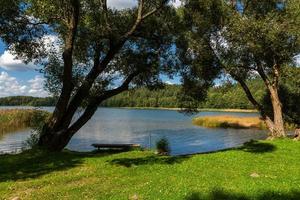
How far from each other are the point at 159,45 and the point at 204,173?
45.1 feet

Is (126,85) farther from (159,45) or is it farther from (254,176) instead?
(254,176)

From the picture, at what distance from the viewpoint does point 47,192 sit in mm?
15570

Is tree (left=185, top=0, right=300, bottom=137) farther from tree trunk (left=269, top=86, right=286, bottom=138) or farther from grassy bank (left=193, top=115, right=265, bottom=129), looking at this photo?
grassy bank (left=193, top=115, right=265, bottom=129)

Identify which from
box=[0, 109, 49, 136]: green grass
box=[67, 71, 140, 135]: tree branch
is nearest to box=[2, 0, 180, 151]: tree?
box=[67, 71, 140, 135]: tree branch

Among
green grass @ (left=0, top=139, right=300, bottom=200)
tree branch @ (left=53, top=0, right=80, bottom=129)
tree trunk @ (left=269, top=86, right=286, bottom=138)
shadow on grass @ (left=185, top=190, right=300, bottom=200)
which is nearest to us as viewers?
shadow on grass @ (left=185, top=190, right=300, bottom=200)

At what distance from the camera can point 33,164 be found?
21.7m

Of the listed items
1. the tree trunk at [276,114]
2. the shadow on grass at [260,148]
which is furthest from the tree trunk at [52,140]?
the tree trunk at [276,114]

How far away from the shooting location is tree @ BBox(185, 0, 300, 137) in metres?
30.3

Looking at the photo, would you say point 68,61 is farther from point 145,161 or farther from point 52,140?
point 145,161

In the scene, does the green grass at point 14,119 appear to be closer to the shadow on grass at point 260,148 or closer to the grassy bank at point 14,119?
the grassy bank at point 14,119

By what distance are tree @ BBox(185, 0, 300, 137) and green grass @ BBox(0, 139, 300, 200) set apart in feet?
30.4

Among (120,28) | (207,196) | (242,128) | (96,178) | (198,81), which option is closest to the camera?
(207,196)

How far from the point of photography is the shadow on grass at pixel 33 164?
19094 mm

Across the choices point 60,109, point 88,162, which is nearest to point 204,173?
point 88,162
